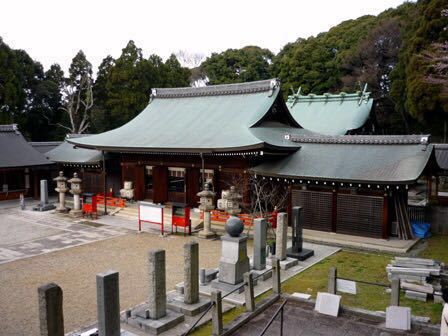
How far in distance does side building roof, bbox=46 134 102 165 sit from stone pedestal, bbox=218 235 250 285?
1621cm

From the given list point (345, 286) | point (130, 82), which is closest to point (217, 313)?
point (345, 286)

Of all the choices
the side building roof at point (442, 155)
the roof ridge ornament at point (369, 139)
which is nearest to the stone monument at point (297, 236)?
the roof ridge ornament at point (369, 139)

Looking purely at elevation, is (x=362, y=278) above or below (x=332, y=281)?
below

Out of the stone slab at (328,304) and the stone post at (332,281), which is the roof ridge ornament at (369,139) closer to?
the stone post at (332,281)

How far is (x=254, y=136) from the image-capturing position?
19438 mm

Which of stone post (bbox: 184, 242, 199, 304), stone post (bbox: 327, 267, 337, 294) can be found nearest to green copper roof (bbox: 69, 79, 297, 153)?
stone post (bbox: 327, 267, 337, 294)

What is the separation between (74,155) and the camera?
89.5 feet

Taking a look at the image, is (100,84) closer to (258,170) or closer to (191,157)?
Answer: (191,157)

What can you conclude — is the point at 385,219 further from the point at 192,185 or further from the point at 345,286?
the point at 192,185

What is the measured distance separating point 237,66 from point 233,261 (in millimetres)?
52326

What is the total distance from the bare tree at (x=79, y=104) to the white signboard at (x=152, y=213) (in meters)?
30.0

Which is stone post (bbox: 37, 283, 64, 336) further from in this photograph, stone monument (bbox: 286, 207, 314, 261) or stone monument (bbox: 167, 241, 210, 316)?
stone monument (bbox: 286, 207, 314, 261)

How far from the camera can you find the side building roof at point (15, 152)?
26534mm

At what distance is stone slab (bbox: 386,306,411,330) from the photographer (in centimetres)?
836
